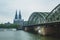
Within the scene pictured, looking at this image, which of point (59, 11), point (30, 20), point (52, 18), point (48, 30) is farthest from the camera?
point (30, 20)

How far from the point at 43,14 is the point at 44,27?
4738 cm

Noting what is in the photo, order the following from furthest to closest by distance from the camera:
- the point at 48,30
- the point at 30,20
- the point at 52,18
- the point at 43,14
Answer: the point at 30,20, the point at 43,14, the point at 52,18, the point at 48,30

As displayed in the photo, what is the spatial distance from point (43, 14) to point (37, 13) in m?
4.87

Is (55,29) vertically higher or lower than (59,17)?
lower

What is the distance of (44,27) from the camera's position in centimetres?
7500

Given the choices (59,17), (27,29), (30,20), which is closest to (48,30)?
(59,17)

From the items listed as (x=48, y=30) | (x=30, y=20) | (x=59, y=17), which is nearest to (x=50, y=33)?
(x=48, y=30)

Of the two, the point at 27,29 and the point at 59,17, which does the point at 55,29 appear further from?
the point at 27,29

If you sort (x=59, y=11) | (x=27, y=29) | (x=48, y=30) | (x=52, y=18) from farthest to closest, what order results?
(x=27, y=29) < (x=52, y=18) < (x=59, y=11) < (x=48, y=30)

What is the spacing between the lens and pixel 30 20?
5832 inches

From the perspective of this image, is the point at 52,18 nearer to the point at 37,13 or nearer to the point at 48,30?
the point at 48,30

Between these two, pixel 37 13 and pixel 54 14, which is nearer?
pixel 54 14

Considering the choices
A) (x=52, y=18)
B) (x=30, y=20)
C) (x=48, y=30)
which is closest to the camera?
(x=48, y=30)

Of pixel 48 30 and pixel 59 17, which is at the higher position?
pixel 59 17
